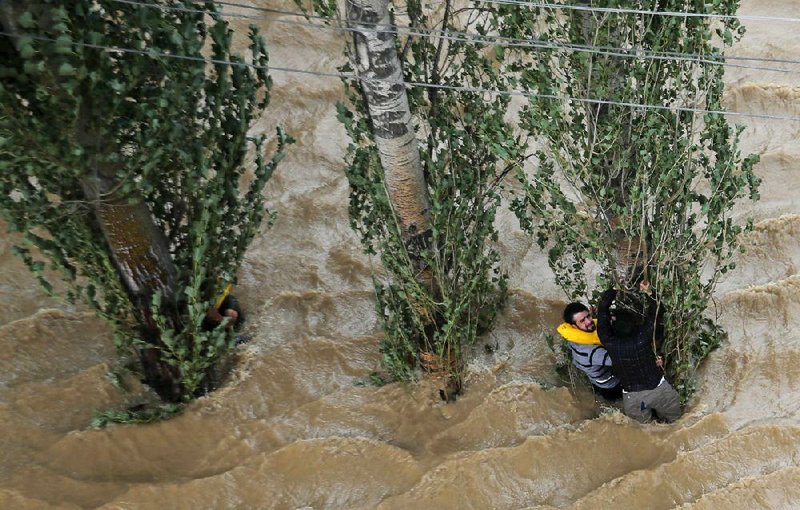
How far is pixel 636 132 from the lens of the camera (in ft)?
14.2

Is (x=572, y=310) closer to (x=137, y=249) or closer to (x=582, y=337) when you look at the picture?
(x=582, y=337)

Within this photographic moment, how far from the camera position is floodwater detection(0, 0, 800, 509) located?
4.49 m

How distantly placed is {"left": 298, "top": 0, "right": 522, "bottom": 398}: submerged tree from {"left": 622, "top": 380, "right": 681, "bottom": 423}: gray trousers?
3.83 feet

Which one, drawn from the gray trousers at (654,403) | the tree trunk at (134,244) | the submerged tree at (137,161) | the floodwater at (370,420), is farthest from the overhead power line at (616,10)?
the floodwater at (370,420)

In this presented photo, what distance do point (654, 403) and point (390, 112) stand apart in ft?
8.67

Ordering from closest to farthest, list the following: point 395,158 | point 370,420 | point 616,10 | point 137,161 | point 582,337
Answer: point 616,10 < point 137,161 < point 395,158 < point 582,337 < point 370,420

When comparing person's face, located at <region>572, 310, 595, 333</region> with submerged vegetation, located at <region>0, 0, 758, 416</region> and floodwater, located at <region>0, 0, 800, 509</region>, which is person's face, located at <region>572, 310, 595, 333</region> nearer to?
submerged vegetation, located at <region>0, 0, 758, 416</region>

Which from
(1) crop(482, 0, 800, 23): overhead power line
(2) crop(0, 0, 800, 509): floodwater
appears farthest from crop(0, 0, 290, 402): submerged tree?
(1) crop(482, 0, 800, 23): overhead power line

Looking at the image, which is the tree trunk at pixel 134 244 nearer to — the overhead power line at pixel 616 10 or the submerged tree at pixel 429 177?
the submerged tree at pixel 429 177

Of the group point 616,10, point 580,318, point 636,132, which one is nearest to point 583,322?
point 580,318

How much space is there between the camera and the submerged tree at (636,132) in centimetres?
413

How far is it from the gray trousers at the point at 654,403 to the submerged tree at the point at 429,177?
45.9 inches

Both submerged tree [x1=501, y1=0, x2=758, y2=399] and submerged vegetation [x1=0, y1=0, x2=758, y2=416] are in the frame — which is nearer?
submerged vegetation [x1=0, y1=0, x2=758, y2=416]

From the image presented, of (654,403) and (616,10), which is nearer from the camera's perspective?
(616,10)
